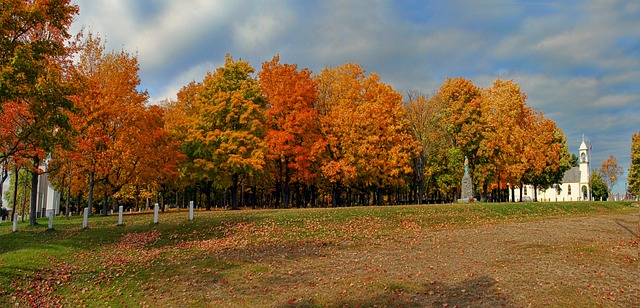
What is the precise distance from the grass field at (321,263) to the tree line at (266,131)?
5.53 m

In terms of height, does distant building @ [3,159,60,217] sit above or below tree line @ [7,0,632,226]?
below

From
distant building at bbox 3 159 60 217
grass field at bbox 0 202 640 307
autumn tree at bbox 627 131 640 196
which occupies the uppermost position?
autumn tree at bbox 627 131 640 196

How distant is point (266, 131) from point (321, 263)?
23343mm

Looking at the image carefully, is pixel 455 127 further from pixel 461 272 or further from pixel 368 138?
pixel 461 272

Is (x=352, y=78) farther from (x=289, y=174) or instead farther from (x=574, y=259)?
(x=574, y=259)

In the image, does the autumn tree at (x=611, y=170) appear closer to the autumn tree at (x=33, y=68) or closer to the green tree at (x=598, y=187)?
the green tree at (x=598, y=187)

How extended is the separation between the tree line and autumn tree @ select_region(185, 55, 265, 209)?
0.38 feet

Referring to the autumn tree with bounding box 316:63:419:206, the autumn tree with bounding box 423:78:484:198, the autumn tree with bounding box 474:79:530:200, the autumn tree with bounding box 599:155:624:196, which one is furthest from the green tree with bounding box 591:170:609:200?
the autumn tree with bounding box 316:63:419:206

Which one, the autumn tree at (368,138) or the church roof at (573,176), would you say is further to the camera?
the church roof at (573,176)

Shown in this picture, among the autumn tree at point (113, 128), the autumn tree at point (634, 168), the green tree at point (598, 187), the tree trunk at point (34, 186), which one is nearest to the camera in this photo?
the tree trunk at point (34, 186)

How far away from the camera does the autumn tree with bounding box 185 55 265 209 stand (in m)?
35.5

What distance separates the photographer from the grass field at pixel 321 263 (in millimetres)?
11164

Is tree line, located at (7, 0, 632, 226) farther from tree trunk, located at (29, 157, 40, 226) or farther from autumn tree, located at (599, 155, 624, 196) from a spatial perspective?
autumn tree, located at (599, 155, 624, 196)

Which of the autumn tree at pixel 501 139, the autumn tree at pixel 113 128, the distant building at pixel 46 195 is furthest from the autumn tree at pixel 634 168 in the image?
the distant building at pixel 46 195
